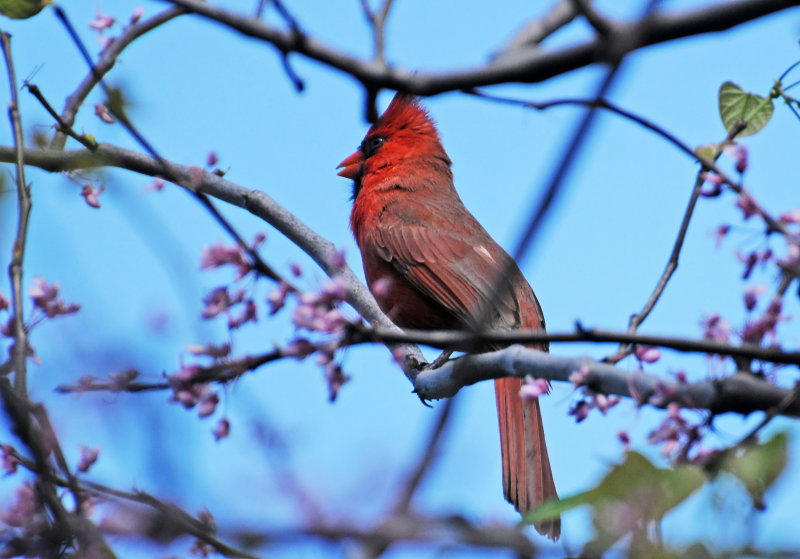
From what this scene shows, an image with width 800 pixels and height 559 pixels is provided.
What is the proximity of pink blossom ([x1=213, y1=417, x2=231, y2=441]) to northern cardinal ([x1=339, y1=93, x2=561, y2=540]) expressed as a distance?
1455 millimetres

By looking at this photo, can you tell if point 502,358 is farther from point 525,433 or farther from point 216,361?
point 525,433

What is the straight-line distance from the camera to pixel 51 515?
1.38 meters

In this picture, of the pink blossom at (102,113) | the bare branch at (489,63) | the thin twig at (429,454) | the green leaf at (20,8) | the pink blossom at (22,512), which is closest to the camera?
the thin twig at (429,454)

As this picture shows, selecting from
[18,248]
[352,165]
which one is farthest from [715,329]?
[352,165]

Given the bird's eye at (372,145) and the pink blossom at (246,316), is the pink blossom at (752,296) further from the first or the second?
the bird's eye at (372,145)

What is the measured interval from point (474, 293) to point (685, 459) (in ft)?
8.66

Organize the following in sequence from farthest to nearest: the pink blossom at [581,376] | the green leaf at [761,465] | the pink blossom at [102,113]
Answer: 1. the pink blossom at [102,113]
2. the pink blossom at [581,376]
3. the green leaf at [761,465]

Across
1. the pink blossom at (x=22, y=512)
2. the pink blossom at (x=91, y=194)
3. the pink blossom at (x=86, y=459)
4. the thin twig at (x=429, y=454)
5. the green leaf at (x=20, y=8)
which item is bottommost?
the thin twig at (x=429, y=454)

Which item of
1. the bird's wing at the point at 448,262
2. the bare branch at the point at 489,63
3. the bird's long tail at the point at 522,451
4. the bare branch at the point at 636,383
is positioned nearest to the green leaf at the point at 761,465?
the bare branch at the point at 636,383

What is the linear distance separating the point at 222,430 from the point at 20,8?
1202 mm

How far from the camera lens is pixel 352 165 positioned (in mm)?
5211

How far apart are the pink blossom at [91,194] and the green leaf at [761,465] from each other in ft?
7.87

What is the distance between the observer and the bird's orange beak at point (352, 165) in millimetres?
5184

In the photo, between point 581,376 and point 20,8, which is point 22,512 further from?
point 20,8
